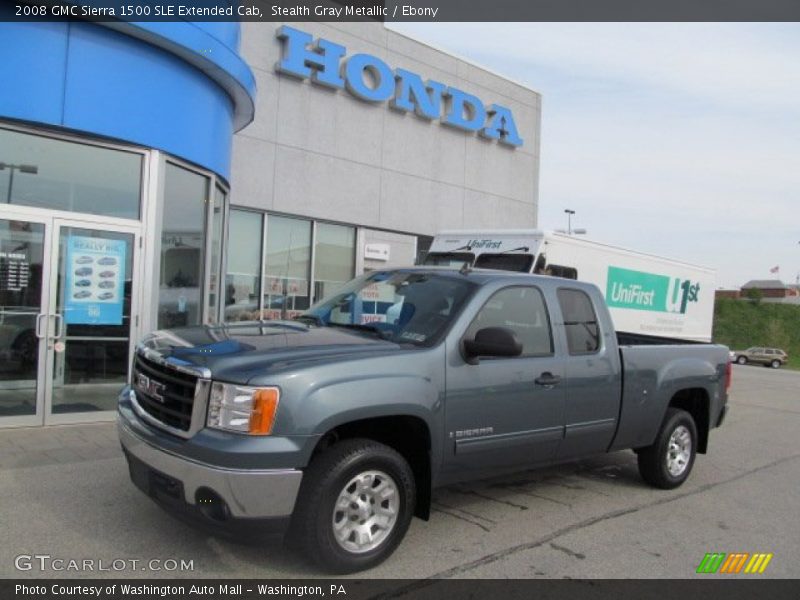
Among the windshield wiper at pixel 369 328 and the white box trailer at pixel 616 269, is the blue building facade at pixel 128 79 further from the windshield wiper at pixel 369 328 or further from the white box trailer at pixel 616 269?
the white box trailer at pixel 616 269

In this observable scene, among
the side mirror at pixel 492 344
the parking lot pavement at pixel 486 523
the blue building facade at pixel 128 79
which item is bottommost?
the parking lot pavement at pixel 486 523

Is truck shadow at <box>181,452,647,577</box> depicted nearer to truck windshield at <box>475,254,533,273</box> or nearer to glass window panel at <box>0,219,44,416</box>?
glass window panel at <box>0,219,44,416</box>

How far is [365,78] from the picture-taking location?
15688 mm

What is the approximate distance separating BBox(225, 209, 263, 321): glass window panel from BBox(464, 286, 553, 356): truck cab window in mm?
9219

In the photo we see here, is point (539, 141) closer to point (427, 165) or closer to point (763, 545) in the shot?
point (427, 165)

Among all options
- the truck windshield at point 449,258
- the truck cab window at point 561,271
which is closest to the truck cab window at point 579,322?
the truck cab window at point 561,271

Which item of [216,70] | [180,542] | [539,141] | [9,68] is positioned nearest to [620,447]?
[180,542]

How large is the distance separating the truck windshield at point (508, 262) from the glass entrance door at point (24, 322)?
6942 millimetres

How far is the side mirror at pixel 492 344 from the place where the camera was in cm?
436

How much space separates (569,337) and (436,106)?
505 inches

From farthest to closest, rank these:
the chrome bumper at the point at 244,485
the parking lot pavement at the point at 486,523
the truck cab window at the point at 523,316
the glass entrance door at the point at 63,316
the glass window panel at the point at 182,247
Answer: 1. the glass window panel at the point at 182,247
2. the glass entrance door at the point at 63,316
3. the truck cab window at the point at 523,316
4. the parking lot pavement at the point at 486,523
5. the chrome bumper at the point at 244,485

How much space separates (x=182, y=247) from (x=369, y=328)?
4.84 metres

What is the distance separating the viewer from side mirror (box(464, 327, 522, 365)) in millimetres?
4357
